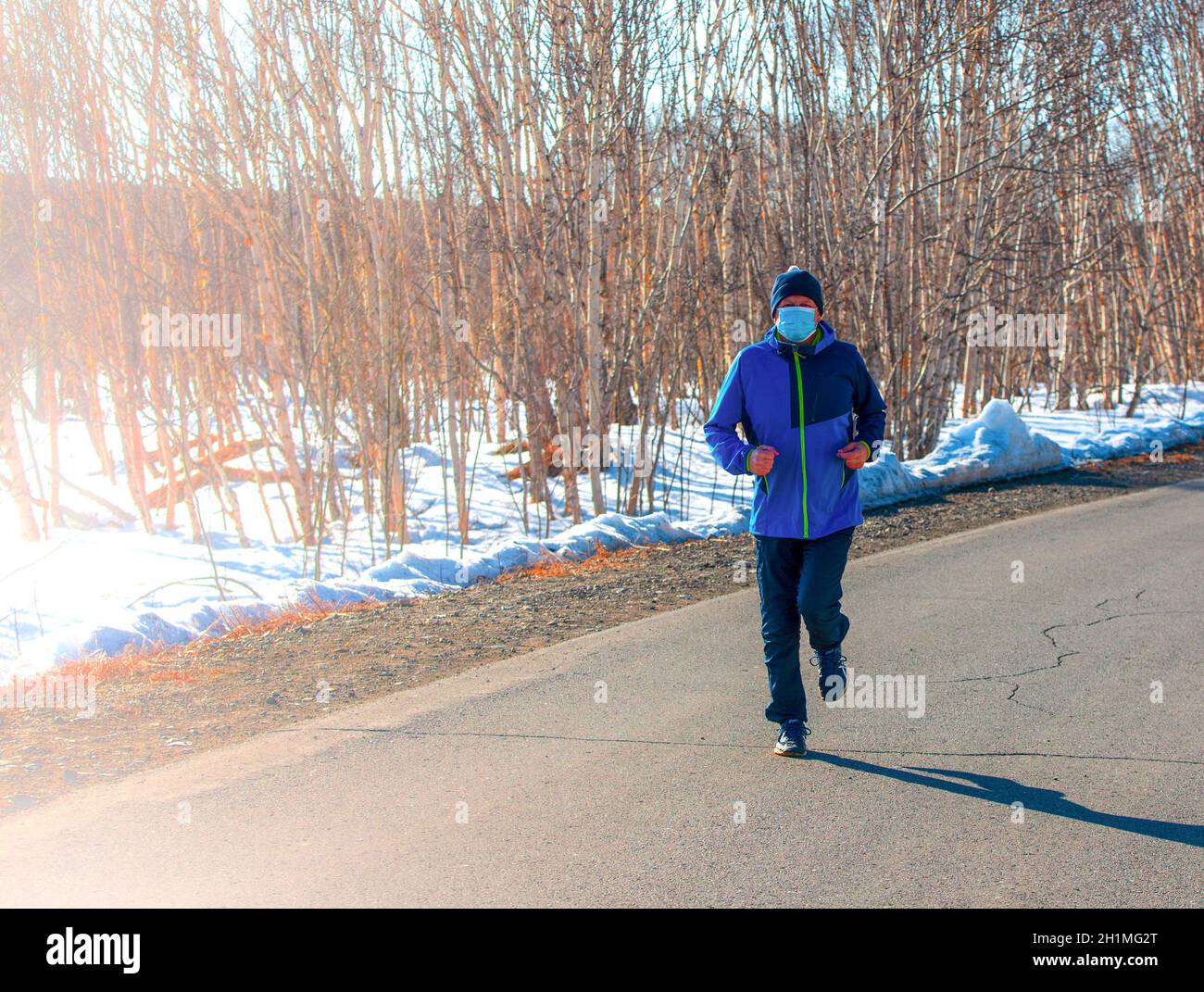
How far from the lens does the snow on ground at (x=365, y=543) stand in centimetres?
891

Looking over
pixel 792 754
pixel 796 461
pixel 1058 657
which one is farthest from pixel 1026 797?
pixel 1058 657

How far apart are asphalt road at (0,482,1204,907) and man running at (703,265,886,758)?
496mm

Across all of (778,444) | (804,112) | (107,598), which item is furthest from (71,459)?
(778,444)

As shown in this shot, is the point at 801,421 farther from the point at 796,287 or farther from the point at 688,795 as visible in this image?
the point at 688,795

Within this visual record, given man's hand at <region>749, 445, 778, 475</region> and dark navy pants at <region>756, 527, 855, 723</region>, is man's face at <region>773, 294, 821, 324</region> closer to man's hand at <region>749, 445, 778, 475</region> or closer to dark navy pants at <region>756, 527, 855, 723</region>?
man's hand at <region>749, 445, 778, 475</region>

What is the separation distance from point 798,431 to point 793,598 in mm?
714

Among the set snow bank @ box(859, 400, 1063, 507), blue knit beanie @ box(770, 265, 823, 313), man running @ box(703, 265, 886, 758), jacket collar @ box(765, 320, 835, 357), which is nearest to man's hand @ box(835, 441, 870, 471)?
man running @ box(703, 265, 886, 758)

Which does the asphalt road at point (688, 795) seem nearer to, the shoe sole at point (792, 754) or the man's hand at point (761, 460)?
the shoe sole at point (792, 754)

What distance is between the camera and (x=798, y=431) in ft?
16.8

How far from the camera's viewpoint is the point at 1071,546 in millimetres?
10453

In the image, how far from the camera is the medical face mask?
5.05 m

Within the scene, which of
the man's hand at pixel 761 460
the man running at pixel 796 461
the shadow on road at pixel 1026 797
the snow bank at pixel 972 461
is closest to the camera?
the shadow on road at pixel 1026 797

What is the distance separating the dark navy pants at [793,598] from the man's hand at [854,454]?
1.00ft

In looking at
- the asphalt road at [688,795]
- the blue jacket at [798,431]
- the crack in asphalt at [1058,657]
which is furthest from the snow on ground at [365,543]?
the blue jacket at [798,431]
